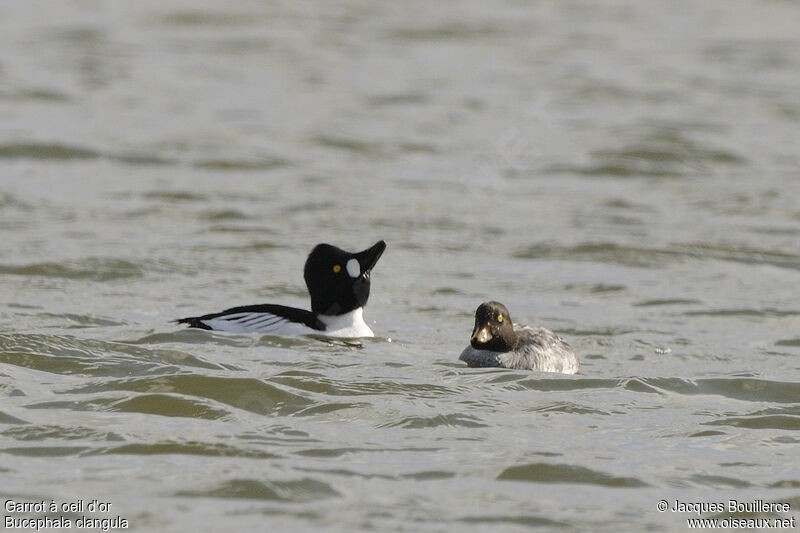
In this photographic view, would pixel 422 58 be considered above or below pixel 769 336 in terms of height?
above

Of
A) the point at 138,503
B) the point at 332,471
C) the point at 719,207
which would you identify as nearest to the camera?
the point at 138,503

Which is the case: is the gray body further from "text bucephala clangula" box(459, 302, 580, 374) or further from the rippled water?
the rippled water

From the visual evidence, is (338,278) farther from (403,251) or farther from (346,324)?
(403,251)

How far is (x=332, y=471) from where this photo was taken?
761cm

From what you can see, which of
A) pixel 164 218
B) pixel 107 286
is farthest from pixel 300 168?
pixel 107 286

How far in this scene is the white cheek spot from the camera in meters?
11.1

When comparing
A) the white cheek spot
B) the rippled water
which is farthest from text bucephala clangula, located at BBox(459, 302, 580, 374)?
the white cheek spot

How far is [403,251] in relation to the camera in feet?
48.0

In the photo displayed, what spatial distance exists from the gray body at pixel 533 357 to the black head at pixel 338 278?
3.83 ft

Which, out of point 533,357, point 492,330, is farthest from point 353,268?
point 533,357

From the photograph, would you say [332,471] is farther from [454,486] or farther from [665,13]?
[665,13]

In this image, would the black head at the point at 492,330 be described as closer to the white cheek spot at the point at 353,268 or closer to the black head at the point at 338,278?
the black head at the point at 338,278

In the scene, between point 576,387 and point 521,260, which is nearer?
point 576,387

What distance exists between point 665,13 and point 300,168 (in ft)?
43.5
